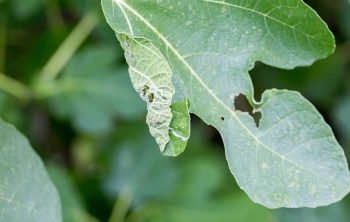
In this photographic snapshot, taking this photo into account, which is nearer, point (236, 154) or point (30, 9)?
point (236, 154)

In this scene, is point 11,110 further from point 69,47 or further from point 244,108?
point 244,108

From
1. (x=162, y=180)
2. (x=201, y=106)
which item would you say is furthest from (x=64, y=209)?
(x=201, y=106)

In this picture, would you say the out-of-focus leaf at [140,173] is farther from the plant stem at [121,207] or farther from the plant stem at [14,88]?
the plant stem at [14,88]

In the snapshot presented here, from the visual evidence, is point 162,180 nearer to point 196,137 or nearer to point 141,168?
point 141,168

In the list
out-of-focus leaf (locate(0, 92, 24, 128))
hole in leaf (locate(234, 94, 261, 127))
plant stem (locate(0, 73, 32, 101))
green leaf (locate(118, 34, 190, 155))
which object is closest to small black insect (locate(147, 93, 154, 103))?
green leaf (locate(118, 34, 190, 155))

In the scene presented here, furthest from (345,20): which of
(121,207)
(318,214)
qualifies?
(121,207)

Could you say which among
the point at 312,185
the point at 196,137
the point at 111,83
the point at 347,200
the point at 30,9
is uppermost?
the point at 312,185
